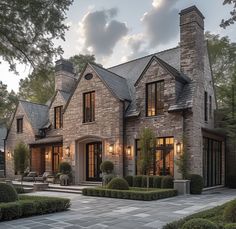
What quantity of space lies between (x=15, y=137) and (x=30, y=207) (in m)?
19.6

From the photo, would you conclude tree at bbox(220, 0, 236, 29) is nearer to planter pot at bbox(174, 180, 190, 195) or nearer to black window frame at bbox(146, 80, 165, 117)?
planter pot at bbox(174, 180, 190, 195)

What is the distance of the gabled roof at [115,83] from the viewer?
66.4 feet

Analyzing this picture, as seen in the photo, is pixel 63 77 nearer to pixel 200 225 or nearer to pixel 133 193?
pixel 133 193

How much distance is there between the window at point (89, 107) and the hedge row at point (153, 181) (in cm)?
520

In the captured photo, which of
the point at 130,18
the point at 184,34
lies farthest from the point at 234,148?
the point at 130,18

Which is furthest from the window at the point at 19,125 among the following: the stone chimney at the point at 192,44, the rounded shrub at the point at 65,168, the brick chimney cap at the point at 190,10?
the brick chimney cap at the point at 190,10

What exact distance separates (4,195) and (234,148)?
1601 centimetres

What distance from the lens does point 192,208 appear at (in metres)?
11.8

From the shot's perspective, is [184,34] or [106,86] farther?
[106,86]

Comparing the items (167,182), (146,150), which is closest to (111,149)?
(146,150)

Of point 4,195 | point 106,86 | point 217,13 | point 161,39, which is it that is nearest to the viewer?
point 217,13

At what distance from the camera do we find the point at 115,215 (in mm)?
10508

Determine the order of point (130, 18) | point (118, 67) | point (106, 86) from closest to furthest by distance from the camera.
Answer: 1. point (130, 18)
2. point (106, 86)
3. point (118, 67)

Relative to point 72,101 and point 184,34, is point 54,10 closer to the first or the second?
point 184,34
